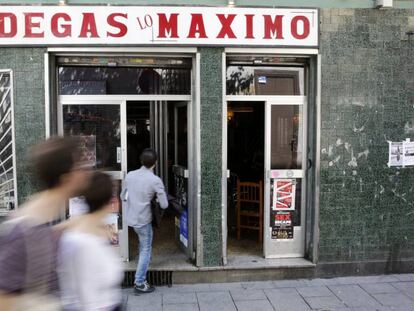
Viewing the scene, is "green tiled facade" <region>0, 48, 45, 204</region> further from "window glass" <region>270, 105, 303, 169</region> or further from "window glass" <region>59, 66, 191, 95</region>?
"window glass" <region>270, 105, 303, 169</region>

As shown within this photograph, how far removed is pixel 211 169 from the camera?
5.62m

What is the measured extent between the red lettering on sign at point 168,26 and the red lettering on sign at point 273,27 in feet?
3.41

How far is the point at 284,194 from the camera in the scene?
6047mm

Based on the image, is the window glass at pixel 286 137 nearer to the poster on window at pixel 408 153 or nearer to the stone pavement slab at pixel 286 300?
the poster on window at pixel 408 153

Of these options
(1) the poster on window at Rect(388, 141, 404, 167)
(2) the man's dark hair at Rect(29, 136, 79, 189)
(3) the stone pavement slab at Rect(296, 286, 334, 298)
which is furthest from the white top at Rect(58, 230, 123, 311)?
(1) the poster on window at Rect(388, 141, 404, 167)

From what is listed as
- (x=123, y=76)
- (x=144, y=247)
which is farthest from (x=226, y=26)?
(x=144, y=247)

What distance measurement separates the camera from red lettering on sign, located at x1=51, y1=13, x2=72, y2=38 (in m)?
5.32

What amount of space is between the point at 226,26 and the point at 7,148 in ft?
9.52

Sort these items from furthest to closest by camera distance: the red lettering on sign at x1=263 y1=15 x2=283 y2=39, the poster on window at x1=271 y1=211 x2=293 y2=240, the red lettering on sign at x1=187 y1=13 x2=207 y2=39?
the poster on window at x1=271 y1=211 x2=293 y2=240, the red lettering on sign at x1=263 y1=15 x2=283 y2=39, the red lettering on sign at x1=187 y1=13 x2=207 y2=39

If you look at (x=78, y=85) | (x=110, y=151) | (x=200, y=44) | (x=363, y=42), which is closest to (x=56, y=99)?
(x=78, y=85)

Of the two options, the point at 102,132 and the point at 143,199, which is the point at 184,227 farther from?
the point at 102,132

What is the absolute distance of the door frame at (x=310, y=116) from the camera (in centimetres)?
561

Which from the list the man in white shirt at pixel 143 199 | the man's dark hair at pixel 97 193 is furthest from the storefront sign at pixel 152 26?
the man's dark hair at pixel 97 193

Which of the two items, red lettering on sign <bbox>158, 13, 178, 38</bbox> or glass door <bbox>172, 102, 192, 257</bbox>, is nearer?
red lettering on sign <bbox>158, 13, 178, 38</bbox>
